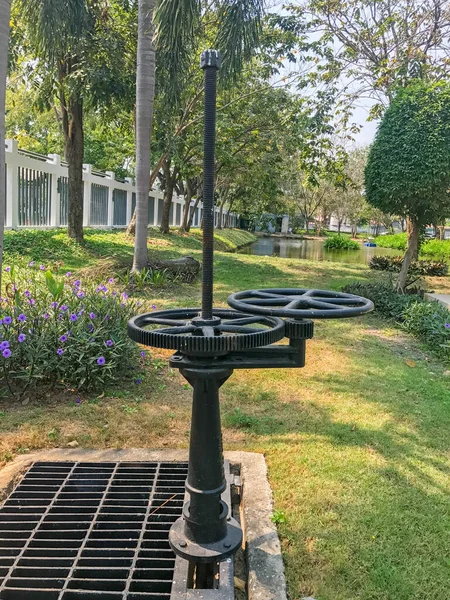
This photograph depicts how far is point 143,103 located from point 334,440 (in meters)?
6.26

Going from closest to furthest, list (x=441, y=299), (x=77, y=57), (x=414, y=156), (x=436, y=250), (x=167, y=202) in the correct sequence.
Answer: (x=414, y=156) → (x=441, y=299) → (x=77, y=57) → (x=436, y=250) → (x=167, y=202)

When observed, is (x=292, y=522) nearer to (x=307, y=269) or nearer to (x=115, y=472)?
(x=115, y=472)

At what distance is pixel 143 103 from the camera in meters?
7.59

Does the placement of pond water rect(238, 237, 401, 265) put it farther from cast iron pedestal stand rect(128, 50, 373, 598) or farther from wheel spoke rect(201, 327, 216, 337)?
wheel spoke rect(201, 327, 216, 337)

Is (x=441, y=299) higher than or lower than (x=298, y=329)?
lower

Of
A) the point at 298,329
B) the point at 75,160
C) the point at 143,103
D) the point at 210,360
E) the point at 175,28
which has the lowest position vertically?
the point at 210,360

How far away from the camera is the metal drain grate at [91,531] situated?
6.03 feet

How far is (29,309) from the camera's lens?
394 centimetres

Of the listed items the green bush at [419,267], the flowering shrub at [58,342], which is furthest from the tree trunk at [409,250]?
the flowering shrub at [58,342]

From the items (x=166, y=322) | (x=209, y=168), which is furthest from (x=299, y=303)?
(x=209, y=168)

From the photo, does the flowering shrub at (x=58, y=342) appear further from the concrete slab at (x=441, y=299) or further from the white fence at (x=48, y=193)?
the white fence at (x=48, y=193)

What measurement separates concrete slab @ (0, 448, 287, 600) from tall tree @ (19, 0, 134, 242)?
6.41m

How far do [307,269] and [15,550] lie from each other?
38.7 feet

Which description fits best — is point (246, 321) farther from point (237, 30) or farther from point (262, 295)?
point (237, 30)
